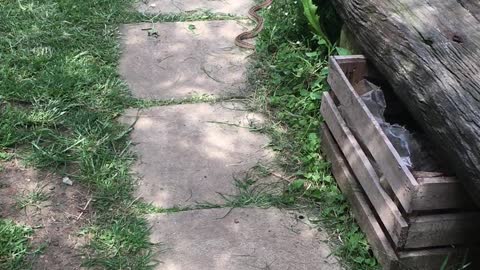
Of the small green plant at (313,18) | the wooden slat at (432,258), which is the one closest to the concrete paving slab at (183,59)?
the small green plant at (313,18)

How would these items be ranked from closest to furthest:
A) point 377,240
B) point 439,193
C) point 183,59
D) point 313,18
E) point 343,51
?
point 439,193 < point 377,240 < point 343,51 < point 313,18 < point 183,59

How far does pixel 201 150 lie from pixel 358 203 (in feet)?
3.49

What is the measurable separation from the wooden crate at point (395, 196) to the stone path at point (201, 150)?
32 centimetres

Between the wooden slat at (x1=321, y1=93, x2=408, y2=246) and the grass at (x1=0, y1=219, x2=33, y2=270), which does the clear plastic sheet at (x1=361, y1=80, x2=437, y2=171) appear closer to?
the wooden slat at (x1=321, y1=93, x2=408, y2=246)

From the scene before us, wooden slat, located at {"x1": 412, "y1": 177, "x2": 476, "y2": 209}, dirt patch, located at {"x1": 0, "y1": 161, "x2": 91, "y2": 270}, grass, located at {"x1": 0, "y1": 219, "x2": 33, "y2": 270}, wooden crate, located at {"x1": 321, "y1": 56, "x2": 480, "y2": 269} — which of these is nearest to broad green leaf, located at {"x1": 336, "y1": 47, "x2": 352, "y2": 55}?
wooden crate, located at {"x1": 321, "y1": 56, "x2": 480, "y2": 269}

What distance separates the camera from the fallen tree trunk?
269 cm

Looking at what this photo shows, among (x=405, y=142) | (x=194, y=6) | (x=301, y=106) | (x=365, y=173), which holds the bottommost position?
(x=194, y=6)

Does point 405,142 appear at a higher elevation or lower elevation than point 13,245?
higher

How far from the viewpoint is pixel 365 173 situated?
3.23m

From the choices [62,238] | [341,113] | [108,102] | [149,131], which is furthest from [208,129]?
[62,238]

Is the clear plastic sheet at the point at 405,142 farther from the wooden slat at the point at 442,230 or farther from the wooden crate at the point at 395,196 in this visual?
the wooden slat at the point at 442,230

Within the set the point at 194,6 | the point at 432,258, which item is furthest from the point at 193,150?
the point at 194,6

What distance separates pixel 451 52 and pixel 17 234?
7.23ft

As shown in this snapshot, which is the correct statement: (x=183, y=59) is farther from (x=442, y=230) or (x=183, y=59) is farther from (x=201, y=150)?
(x=442, y=230)
